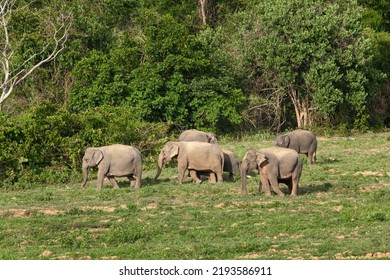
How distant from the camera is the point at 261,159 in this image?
74.5 ft

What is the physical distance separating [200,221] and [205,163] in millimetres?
6445

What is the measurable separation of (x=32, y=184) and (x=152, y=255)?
1117cm

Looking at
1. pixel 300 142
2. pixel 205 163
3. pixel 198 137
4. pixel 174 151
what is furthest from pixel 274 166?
pixel 198 137

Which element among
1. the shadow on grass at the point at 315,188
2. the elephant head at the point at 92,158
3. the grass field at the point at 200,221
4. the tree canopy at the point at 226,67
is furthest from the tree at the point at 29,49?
the shadow on grass at the point at 315,188

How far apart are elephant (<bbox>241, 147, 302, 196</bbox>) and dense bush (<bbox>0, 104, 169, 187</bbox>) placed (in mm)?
6715

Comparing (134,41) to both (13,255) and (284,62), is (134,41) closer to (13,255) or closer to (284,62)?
(284,62)

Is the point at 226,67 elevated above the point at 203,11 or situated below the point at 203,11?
below

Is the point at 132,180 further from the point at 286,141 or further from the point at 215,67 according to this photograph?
the point at 215,67

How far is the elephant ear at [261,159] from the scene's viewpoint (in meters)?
22.7

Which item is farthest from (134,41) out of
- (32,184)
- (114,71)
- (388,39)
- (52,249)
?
(52,249)

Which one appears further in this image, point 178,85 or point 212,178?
point 178,85

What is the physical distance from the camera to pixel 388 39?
44.0 metres

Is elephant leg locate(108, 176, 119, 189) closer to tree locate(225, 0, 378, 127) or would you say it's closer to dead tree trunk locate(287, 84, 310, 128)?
tree locate(225, 0, 378, 127)

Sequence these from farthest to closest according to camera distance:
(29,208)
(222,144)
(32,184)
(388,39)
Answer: (388,39) < (222,144) < (32,184) < (29,208)
